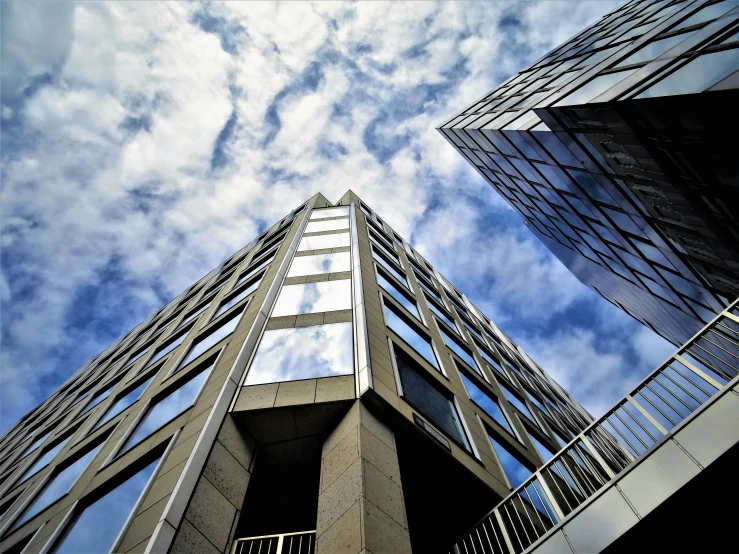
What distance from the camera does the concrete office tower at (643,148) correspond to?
10078 millimetres

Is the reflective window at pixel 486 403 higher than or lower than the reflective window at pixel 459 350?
lower

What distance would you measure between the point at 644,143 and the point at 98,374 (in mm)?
30727

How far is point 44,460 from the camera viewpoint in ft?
59.7

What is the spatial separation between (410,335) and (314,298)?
4028 mm

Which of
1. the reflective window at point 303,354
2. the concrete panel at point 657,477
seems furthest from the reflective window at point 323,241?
the concrete panel at point 657,477

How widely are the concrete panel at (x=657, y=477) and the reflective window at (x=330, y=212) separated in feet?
77.8

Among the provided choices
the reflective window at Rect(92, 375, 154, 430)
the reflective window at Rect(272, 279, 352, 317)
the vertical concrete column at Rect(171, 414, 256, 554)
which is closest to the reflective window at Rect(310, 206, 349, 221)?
the reflective window at Rect(272, 279, 352, 317)

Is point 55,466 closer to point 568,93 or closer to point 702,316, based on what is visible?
point 568,93

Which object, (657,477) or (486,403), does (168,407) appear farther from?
(657,477)

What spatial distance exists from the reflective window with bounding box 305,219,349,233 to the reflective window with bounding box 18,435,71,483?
14830 millimetres

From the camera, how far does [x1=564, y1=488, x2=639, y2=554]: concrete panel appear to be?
284 inches

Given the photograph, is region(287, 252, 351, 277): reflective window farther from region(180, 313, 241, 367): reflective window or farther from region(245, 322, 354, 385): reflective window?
region(245, 322, 354, 385): reflective window

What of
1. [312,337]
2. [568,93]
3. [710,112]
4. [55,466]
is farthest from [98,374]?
[710,112]

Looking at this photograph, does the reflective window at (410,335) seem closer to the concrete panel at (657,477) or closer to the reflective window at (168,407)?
the reflective window at (168,407)
